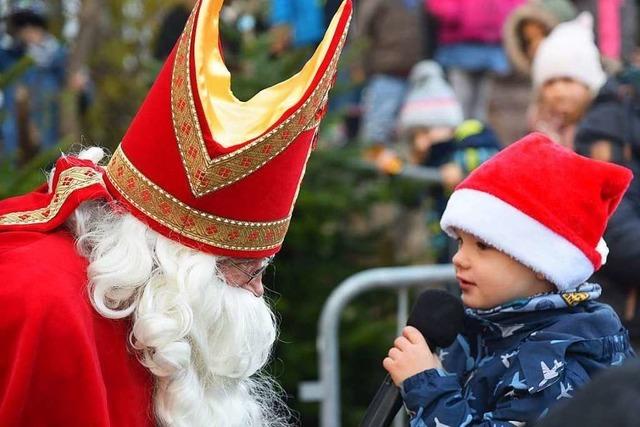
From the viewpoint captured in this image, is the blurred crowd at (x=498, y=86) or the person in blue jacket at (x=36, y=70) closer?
the blurred crowd at (x=498, y=86)

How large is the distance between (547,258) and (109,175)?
1.10 m

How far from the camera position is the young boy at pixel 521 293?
2.61 meters

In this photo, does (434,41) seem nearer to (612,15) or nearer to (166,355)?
(612,15)

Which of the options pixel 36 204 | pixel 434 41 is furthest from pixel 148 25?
pixel 36 204

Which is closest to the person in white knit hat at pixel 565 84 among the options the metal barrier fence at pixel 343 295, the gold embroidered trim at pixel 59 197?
the metal barrier fence at pixel 343 295

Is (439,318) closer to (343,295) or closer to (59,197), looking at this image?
(59,197)

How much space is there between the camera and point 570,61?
199 inches

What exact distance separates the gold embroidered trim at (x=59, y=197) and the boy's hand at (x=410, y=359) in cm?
84

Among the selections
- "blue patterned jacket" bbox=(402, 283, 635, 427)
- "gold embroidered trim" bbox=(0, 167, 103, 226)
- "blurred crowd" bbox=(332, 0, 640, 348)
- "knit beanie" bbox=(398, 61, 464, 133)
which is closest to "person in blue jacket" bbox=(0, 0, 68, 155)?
"blurred crowd" bbox=(332, 0, 640, 348)

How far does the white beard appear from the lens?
2361mm

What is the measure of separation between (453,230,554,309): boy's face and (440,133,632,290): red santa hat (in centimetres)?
5

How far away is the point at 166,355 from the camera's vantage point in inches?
92.9

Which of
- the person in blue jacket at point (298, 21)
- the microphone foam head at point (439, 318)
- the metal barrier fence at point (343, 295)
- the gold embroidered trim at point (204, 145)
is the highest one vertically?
the gold embroidered trim at point (204, 145)

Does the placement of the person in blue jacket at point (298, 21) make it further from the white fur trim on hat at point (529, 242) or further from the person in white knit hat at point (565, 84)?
the white fur trim on hat at point (529, 242)
